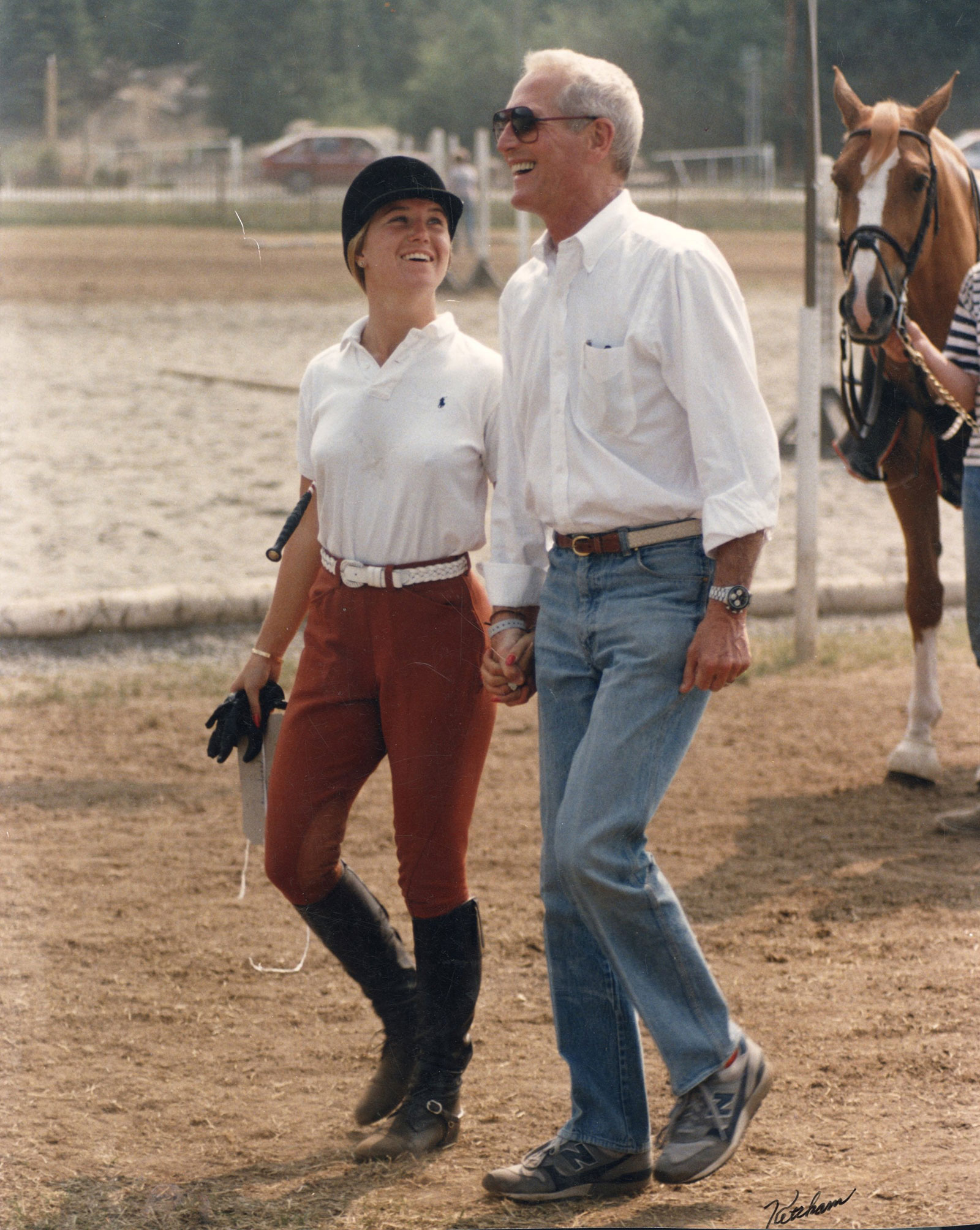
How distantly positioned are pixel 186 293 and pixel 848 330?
13881 mm

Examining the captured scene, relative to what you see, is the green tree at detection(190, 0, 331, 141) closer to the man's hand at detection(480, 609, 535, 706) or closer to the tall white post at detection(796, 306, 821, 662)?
the man's hand at detection(480, 609, 535, 706)

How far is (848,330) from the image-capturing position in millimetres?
4281

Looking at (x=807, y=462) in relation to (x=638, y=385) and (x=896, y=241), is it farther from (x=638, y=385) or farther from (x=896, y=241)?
(x=638, y=385)

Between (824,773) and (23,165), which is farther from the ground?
(23,165)

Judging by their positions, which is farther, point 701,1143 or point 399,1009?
point 399,1009

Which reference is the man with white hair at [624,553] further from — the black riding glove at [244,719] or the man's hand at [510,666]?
the black riding glove at [244,719]

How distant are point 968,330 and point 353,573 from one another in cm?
203

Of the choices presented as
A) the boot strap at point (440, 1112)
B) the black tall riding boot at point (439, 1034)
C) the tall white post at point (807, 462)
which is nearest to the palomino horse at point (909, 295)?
the tall white post at point (807, 462)

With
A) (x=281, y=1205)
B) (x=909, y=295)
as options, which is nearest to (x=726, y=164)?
(x=909, y=295)

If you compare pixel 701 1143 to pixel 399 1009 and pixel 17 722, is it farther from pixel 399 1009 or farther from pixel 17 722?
pixel 17 722

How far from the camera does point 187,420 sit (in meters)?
11.1

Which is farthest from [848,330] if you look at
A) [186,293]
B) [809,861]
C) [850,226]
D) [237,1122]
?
[186,293]

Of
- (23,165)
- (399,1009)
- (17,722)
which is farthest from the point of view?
(17,722)

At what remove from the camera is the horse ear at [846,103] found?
3814 mm
